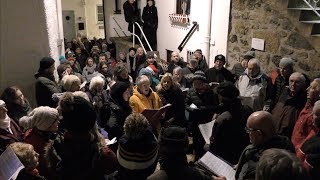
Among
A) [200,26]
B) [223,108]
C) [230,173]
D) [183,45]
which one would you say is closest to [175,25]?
[183,45]

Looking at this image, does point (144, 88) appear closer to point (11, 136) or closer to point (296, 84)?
point (11, 136)

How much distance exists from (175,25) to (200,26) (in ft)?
4.68

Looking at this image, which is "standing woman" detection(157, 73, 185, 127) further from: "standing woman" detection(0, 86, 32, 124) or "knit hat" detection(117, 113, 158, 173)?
"knit hat" detection(117, 113, 158, 173)

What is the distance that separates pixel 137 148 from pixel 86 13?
577 inches

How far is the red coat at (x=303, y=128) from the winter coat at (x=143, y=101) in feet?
5.65

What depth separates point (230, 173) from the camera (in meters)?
2.59

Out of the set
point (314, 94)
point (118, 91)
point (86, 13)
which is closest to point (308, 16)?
point (314, 94)

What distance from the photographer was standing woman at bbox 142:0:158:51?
1012 centimetres

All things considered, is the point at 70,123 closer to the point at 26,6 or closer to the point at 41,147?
the point at 41,147

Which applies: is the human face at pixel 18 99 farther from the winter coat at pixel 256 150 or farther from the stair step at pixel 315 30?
the stair step at pixel 315 30

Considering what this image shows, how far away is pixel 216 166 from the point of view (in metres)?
2.52

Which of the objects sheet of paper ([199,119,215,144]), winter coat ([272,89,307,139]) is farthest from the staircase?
sheet of paper ([199,119,215,144])

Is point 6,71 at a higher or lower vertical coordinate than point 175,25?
lower

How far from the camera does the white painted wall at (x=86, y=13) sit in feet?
49.5
